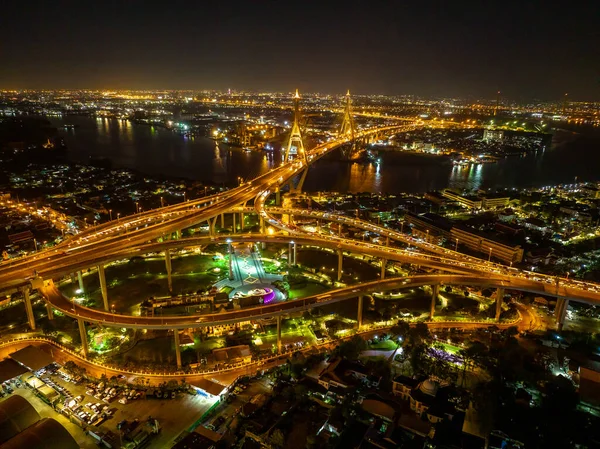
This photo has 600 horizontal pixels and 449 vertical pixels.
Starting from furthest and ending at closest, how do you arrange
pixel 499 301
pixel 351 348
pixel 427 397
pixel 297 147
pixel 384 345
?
pixel 297 147 < pixel 499 301 < pixel 384 345 < pixel 351 348 < pixel 427 397

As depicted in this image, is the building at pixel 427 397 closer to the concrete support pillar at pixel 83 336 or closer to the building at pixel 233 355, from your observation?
the building at pixel 233 355

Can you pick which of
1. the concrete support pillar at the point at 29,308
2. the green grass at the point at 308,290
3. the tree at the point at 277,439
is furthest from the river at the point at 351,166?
the tree at the point at 277,439

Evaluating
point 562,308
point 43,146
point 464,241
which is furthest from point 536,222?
point 43,146

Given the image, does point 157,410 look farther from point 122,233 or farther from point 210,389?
point 122,233

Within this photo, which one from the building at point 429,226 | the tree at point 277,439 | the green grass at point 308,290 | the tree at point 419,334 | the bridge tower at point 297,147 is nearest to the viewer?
the tree at point 277,439

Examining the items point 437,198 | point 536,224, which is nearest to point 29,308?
point 437,198

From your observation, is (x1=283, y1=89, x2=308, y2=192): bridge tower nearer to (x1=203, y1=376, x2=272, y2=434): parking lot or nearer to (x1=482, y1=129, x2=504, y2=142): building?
(x1=203, y1=376, x2=272, y2=434): parking lot

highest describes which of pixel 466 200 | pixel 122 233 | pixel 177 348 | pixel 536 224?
pixel 122 233
